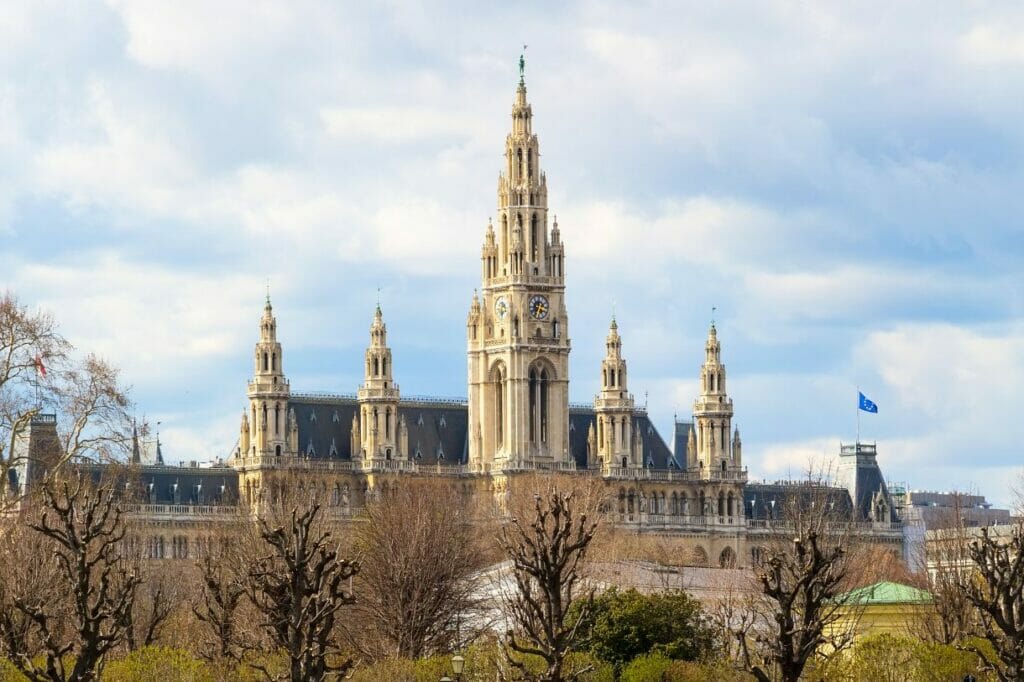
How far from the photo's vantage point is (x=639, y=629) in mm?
97312

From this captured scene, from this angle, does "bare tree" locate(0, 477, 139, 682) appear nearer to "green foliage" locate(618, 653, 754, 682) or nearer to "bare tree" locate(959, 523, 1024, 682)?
"green foliage" locate(618, 653, 754, 682)

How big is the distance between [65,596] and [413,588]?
19.2 metres

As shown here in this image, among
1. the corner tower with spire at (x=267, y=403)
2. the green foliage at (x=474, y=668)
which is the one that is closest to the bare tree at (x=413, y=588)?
the green foliage at (x=474, y=668)

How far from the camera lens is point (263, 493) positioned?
171625 mm

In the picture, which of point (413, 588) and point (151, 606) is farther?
point (151, 606)

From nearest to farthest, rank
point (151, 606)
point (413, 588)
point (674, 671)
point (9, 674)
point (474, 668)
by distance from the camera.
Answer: point (9, 674) → point (474, 668) → point (674, 671) → point (413, 588) → point (151, 606)

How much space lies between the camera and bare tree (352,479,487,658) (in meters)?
111

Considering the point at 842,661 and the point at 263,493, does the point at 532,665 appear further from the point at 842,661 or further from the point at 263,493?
the point at 263,493

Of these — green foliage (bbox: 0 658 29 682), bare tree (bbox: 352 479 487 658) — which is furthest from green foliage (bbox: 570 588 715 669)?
green foliage (bbox: 0 658 29 682)

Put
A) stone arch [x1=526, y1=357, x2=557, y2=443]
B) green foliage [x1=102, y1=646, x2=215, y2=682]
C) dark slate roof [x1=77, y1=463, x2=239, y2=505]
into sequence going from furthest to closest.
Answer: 1. stone arch [x1=526, y1=357, x2=557, y2=443]
2. dark slate roof [x1=77, y1=463, x2=239, y2=505]
3. green foliage [x1=102, y1=646, x2=215, y2=682]

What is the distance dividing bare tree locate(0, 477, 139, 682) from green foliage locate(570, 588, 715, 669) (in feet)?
53.9

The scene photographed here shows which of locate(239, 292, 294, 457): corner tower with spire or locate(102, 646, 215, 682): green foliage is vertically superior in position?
locate(239, 292, 294, 457): corner tower with spire

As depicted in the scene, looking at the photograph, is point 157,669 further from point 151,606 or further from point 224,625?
point 151,606

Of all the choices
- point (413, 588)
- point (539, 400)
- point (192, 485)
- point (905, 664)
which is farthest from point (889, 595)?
point (192, 485)
